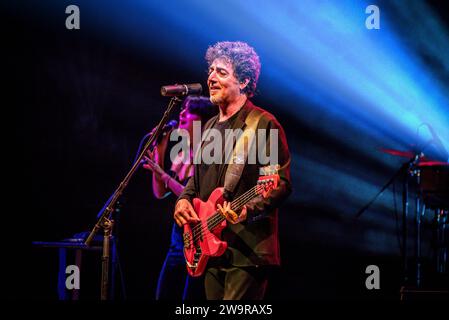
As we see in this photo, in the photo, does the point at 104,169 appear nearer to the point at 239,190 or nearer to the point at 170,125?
the point at 170,125

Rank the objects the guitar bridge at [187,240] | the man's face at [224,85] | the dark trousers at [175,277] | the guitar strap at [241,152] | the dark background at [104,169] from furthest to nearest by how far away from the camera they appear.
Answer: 1. the dark background at [104,169]
2. the dark trousers at [175,277]
3. the man's face at [224,85]
4. the guitar bridge at [187,240]
5. the guitar strap at [241,152]

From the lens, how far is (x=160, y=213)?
21.7 feet

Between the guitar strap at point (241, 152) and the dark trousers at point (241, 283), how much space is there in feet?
1.63

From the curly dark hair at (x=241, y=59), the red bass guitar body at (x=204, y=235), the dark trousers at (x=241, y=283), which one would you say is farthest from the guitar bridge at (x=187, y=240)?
the curly dark hair at (x=241, y=59)

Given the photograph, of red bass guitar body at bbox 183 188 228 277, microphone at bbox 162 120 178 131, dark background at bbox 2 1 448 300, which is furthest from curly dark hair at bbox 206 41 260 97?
dark background at bbox 2 1 448 300

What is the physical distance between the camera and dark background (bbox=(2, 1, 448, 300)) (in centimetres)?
Result: 641

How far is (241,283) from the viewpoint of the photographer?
363 cm

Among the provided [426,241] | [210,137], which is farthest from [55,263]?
[426,241]

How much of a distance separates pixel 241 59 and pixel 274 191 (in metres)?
1.05

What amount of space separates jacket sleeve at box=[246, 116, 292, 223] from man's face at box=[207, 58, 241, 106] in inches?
14.2

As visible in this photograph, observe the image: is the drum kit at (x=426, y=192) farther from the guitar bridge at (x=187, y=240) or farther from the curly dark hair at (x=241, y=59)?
the guitar bridge at (x=187, y=240)

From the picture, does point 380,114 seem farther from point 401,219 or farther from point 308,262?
point 308,262

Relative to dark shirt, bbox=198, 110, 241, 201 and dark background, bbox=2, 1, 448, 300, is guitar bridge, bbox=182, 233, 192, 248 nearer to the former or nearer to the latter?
dark shirt, bbox=198, 110, 241, 201

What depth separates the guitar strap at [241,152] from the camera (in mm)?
3790
